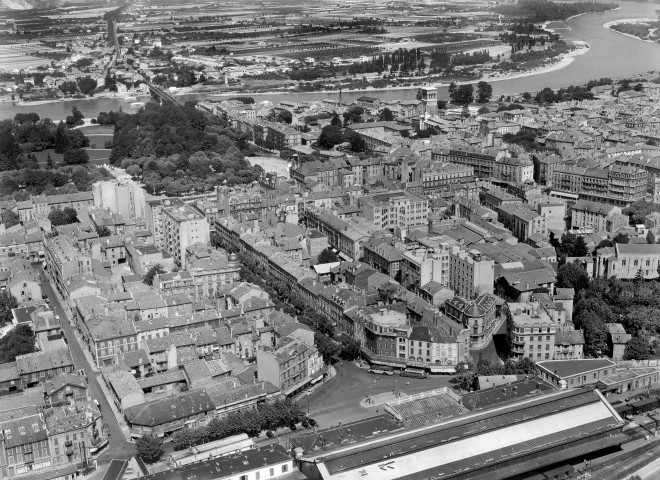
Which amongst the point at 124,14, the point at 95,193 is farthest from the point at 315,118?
the point at 124,14

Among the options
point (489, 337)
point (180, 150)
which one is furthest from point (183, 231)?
point (180, 150)

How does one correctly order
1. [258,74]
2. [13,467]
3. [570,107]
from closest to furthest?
[13,467], [570,107], [258,74]

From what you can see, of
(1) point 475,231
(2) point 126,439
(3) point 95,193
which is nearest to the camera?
(2) point 126,439

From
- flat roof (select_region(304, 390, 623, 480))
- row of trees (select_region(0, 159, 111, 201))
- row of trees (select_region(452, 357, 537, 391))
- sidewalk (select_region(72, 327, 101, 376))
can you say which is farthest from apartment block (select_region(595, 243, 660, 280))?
row of trees (select_region(0, 159, 111, 201))

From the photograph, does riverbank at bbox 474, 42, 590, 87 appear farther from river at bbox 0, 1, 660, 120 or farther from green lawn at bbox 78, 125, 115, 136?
green lawn at bbox 78, 125, 115, 136

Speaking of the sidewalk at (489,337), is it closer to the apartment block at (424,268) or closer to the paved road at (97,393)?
the apartment block at (424,268)

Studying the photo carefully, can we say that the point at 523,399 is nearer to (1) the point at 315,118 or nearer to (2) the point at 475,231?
(2) the point at 475,231
